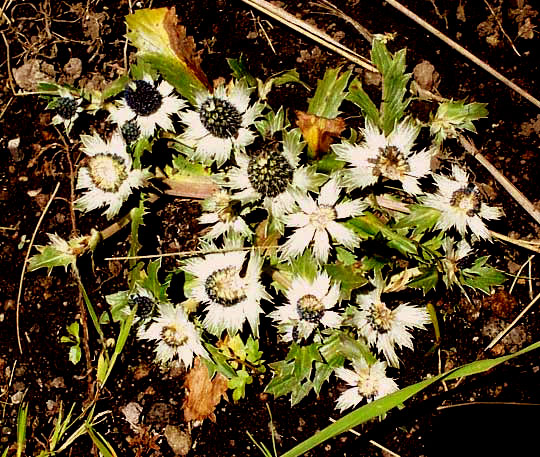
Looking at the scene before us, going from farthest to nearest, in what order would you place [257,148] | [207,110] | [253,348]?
1. [253,348]
2. [257,148]
3. [207,110]

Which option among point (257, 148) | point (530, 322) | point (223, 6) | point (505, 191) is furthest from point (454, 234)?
point (223, 6)

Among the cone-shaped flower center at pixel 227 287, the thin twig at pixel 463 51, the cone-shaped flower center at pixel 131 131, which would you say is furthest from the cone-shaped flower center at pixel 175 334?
the thin twig at pixel 463 51

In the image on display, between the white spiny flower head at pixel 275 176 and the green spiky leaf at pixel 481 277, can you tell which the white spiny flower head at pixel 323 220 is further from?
the green spiky leaf at pixel 481 277

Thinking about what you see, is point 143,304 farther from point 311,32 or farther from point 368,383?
point 311,32

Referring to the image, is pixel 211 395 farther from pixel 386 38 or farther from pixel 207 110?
pixel 386 38

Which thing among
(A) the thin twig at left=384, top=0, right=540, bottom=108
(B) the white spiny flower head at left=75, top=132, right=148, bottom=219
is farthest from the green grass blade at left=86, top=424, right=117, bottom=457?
(A) the thin twig at left=384, top=0, right=540, bottom=108

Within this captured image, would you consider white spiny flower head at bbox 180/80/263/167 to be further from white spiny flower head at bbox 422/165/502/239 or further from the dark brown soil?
white spiny flower head at bbox 422/165/502/239

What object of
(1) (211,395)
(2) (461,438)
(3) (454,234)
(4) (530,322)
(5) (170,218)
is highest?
(3) (454,234)
